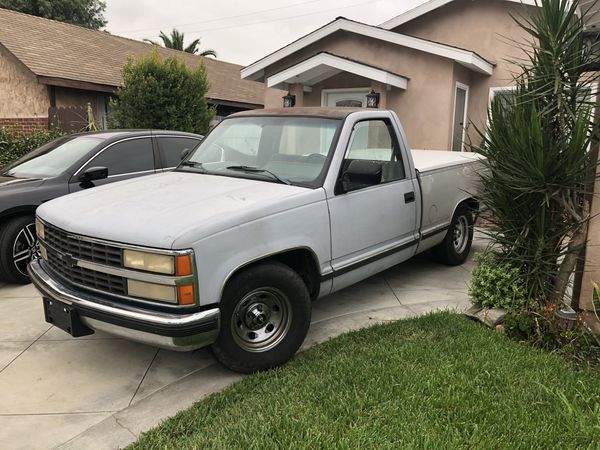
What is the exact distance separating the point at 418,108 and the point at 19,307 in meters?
8.51

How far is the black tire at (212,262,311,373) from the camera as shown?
132 inches

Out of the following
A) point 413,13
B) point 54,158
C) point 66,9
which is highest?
point 66,9

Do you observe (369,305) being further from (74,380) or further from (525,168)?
(74,380)

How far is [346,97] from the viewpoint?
11.8 meters

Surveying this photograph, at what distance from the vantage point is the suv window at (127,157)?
20.5 ft

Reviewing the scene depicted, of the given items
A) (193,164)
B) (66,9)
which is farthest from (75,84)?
(66,9)

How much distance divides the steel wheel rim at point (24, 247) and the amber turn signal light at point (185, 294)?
3.26 metres

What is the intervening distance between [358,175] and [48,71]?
12.0 m

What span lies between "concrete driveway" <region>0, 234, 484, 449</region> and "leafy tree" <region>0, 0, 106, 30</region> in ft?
108

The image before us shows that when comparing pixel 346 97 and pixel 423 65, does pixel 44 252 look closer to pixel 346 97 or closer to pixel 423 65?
pixel 423 65

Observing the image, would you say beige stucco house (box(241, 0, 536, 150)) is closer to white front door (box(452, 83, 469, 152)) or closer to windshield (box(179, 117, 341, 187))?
white front door (box(452, 83, 469, 152))

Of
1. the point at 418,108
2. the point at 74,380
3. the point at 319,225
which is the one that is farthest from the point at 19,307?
the point at 418,108

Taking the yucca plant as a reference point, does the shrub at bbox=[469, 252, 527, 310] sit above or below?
below

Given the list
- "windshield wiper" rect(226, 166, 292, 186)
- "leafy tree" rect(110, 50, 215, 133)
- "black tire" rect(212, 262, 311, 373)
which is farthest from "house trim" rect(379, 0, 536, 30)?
"black tire" rect(212, 262, 311, 373)
